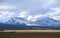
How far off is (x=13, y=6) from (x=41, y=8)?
0.28 meters

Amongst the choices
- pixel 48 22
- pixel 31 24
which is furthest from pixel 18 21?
pixel 48 22

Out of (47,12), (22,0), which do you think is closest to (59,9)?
(47,12)
